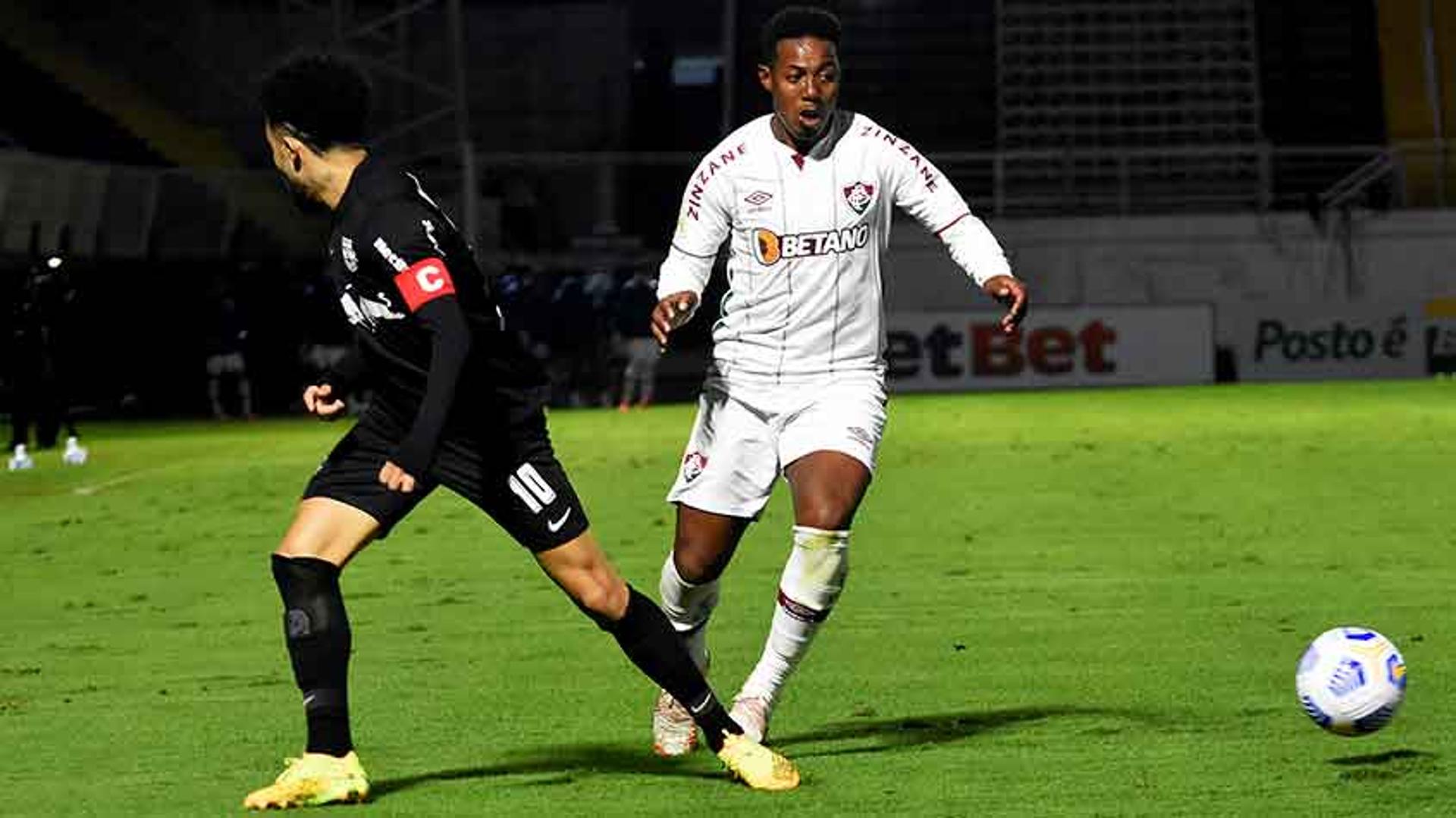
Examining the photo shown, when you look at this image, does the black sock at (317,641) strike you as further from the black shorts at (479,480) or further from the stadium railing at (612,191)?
the stadium railing at (612,191)

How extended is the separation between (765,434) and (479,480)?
4.45ft

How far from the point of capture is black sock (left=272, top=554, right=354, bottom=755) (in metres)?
7.19

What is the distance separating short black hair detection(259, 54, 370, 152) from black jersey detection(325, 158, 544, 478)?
0.48 ft

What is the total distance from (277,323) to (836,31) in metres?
29.7

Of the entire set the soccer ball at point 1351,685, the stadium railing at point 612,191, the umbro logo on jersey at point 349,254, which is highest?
the stadium railing at point 612,191

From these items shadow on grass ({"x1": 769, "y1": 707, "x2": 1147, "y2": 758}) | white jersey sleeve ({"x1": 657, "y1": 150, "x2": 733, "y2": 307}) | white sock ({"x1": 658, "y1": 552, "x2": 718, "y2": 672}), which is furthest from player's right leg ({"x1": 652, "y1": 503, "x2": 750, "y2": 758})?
white jersey sleeve ({"x1": 657, "y1": 150, "x2": 733, "y2": 307})

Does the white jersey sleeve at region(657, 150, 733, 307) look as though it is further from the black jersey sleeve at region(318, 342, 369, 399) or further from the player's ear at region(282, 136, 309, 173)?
the player's ear at region(282, 136, 309, 173)

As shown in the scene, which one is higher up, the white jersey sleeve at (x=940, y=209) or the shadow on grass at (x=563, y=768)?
the white jersey sleeve at (x=940, y=209)

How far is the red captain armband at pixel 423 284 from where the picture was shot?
6.88 m

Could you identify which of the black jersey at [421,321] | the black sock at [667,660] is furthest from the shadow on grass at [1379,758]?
the black jersey at [421,321]

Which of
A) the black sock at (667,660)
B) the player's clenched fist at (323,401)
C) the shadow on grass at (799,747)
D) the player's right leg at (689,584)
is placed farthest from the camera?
the player's right leg at (689,584)

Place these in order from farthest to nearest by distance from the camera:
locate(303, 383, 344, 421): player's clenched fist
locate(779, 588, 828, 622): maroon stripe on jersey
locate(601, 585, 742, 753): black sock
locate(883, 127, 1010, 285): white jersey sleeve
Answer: locate(883, 127, 1010, 285): white jersey sleeve < locate(779, 588, 828, 622): maroon stripe on jersey < locate(303, 383, 344, 421): player's clenched fist < locate(601, 585, 742, 753): black sock

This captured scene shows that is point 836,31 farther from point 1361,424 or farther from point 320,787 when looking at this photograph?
point 1361,424

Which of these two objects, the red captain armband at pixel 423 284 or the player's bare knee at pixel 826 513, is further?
the player's bare knee at pixel 826 513
